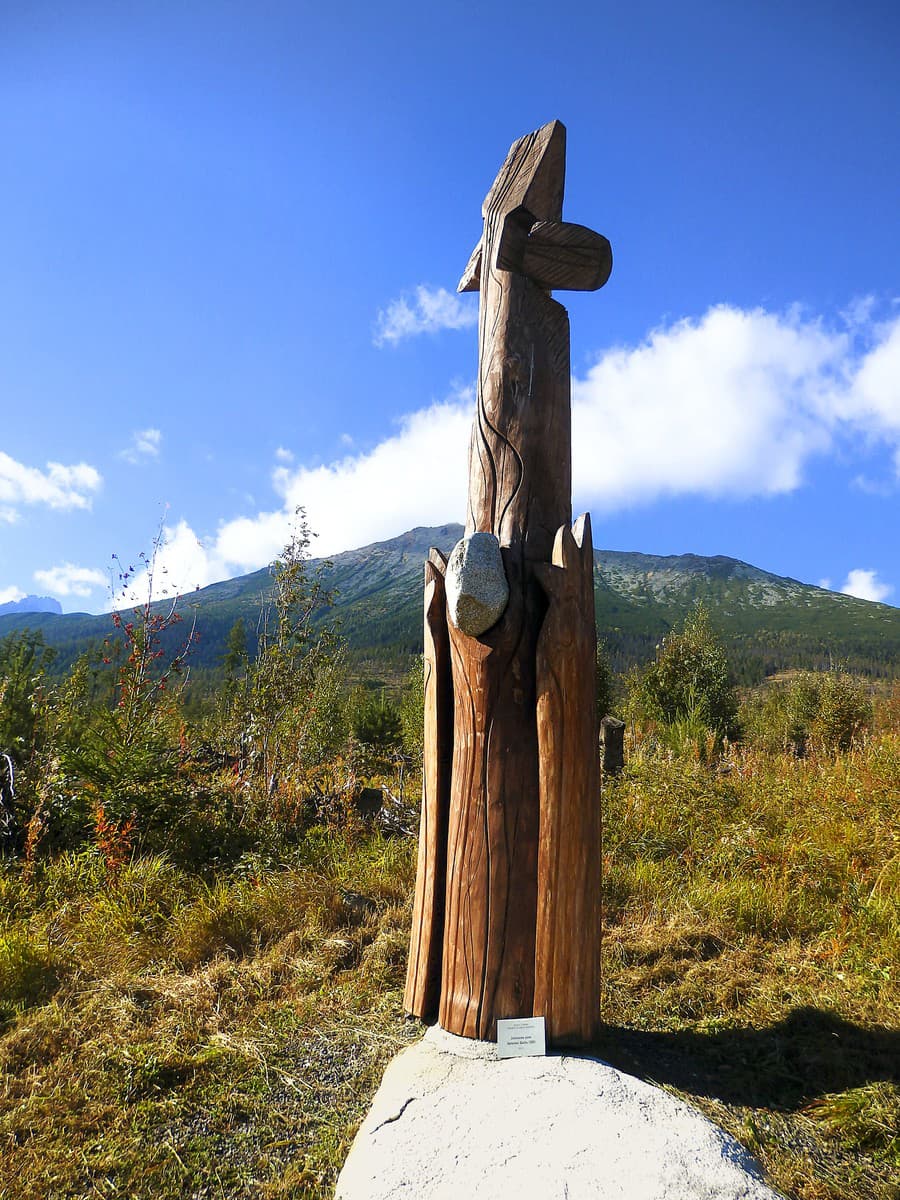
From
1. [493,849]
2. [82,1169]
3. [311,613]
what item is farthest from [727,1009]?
[311,613]

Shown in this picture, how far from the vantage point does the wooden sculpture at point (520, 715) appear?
2.45m

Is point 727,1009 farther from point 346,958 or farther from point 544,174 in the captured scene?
point 544,174

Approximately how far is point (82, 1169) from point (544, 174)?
4.35 m

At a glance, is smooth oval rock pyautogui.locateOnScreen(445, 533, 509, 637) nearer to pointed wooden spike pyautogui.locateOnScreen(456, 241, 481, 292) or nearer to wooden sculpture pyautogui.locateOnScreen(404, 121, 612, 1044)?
wooden sculpture pyautogui.locateOnScreen(404, 121, 612, 1044)

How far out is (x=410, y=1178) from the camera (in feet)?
6.08

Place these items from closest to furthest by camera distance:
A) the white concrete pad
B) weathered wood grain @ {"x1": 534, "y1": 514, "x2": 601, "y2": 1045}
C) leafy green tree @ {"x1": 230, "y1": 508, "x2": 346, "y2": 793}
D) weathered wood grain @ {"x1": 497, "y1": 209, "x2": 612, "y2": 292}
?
the white concrete pad < weathered wood grain @ {"x1": 534, "y1": 514, "x2": 601, "y2": 1045} < weathered wood grain @ {"x1": 497, "y1": 209, "x2": 612, "y2": 292} < leafy green tree @ {"x1": 230, "y1": 508, "x2": 346, "y2": 793}

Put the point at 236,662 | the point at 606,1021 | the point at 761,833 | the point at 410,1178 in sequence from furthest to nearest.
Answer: the point at 236,662, the point at 761,833, the point at 606,1021, the point at 410,1178

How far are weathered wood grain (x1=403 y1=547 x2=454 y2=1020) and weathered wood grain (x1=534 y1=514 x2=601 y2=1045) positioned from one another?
46 cm

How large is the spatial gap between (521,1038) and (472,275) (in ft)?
11.4

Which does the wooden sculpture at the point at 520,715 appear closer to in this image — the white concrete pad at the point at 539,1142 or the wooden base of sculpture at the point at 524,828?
the wooden base of sculpture at the point at 524,828

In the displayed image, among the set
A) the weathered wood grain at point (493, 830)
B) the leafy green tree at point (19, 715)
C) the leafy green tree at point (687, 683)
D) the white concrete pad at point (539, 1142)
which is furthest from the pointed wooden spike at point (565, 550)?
the leafy green tree at point (687, 683)

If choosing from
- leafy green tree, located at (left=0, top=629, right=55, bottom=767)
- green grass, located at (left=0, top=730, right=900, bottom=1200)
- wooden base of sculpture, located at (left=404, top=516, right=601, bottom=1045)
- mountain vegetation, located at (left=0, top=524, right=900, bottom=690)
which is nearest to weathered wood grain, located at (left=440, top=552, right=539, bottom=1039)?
wooden base of sculpture, located at (left=404, top=516, right=601, bottom=1045)

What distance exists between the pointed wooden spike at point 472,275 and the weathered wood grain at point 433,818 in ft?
5.35

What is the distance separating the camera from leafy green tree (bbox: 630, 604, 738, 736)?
12.0m
